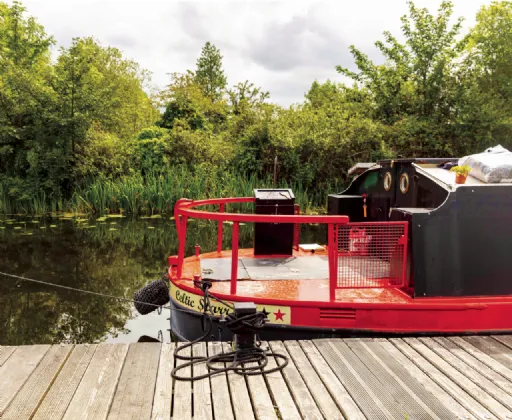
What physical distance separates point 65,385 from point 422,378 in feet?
7.66

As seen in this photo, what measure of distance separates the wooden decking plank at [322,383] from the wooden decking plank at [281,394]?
15 cm

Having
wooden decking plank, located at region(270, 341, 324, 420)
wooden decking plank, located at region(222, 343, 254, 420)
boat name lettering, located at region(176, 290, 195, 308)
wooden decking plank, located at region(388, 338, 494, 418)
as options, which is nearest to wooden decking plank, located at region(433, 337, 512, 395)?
wooden decking plank, located at region(388, 338, 494, 418)

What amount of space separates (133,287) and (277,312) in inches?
159

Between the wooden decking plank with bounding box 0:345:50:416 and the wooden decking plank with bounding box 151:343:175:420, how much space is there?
852mm

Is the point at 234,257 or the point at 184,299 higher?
the point at 234,257

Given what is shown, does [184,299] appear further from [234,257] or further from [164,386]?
[164,386]

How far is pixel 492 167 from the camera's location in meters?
4.98

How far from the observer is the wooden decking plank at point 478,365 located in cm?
338

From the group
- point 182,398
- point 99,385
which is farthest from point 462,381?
point 99,385

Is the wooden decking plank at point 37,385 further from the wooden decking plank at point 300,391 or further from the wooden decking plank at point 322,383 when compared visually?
the wooden decking plank at point 322,383

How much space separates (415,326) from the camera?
476 cm

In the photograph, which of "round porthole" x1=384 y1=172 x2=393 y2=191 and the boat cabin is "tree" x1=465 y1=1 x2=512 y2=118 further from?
the boat cabin

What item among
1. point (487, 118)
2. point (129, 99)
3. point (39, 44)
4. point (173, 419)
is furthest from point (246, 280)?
point (129, 99)

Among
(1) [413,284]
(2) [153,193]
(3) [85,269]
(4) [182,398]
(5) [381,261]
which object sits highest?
(2) [153,193]
